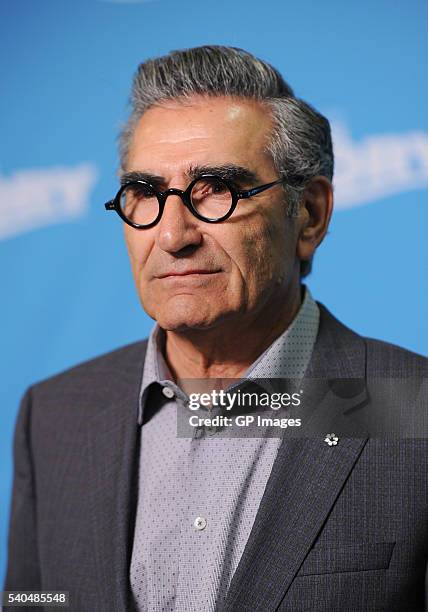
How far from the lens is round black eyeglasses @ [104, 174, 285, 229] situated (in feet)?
5.81

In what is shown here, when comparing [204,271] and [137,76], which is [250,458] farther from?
[137,76]

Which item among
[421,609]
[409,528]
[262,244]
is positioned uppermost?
[262,244]

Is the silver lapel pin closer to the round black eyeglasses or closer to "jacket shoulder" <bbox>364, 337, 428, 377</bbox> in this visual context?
"jacket shoulder" <bbox>364, 337, 428, 377</bbox>

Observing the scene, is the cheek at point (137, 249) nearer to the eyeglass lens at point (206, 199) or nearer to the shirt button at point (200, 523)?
the eyeglass lens at point (206, 199)

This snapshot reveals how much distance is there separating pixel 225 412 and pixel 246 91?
768mm

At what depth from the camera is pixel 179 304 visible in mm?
1768

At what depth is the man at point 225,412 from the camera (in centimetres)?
168

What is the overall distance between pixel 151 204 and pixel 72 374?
→ 27.0 inches

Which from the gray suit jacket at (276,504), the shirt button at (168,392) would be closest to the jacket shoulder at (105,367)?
the gray suit jacket at (276,504)

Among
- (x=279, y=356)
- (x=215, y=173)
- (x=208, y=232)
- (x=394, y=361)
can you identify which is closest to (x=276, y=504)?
(x=279, y=356)

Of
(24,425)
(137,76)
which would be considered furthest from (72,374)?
(137,76)

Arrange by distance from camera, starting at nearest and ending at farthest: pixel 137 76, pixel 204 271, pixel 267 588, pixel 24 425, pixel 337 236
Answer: pixel 267 588 → pixel 204 271 → pixel 137 76 → pixel 24 425 → pixel 337 236

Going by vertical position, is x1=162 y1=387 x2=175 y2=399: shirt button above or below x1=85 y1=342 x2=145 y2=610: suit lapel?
above

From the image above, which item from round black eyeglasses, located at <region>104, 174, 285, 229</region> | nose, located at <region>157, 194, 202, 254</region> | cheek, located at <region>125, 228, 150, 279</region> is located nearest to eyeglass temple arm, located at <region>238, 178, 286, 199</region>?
round black eyeglasses, located at <region>104, 174, 285, 229</region>
